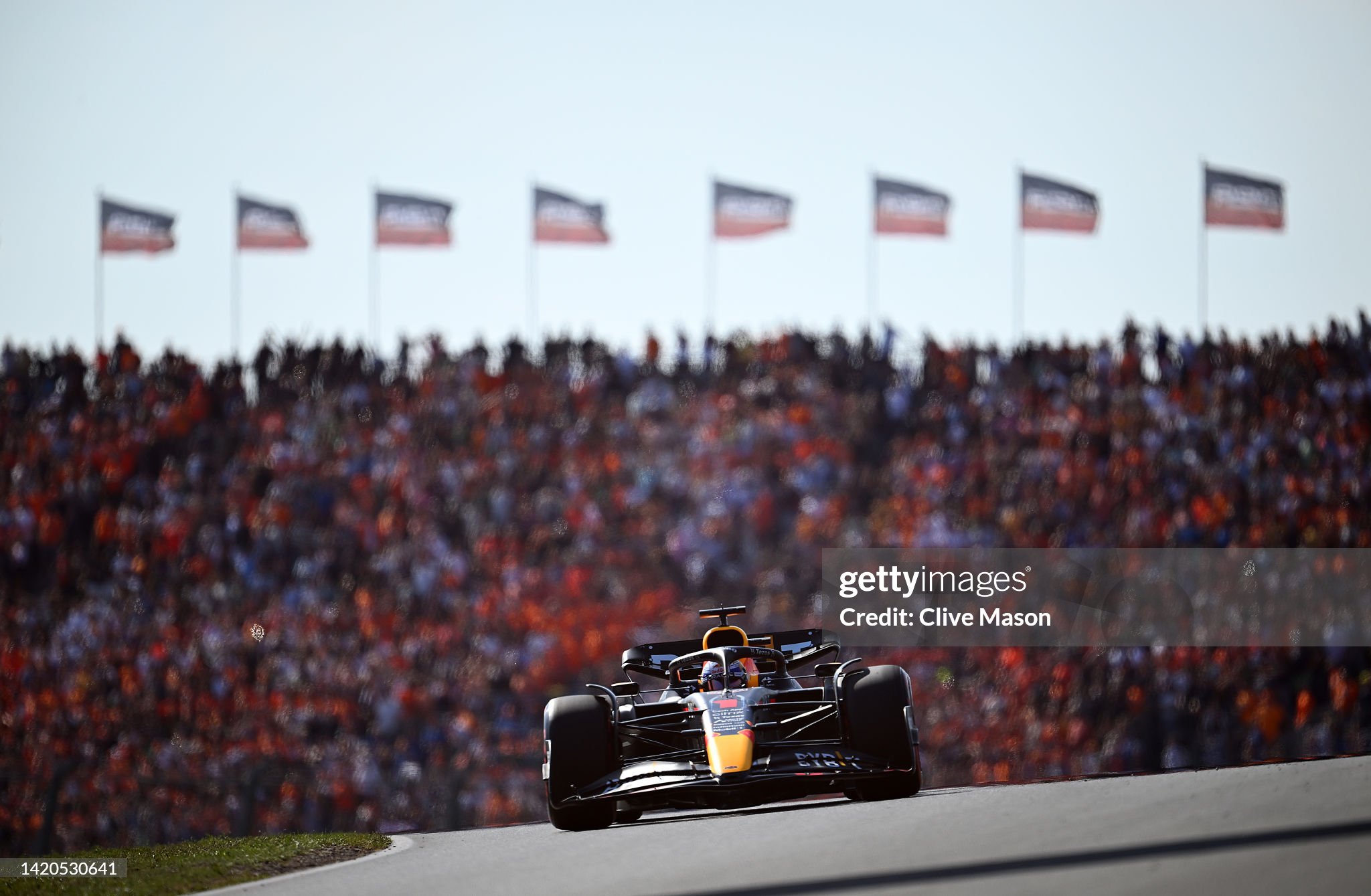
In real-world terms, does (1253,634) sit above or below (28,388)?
below

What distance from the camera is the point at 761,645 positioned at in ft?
36.8

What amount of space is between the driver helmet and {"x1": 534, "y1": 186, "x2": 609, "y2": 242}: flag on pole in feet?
57.9

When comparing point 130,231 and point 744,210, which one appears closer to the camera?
point 744,210

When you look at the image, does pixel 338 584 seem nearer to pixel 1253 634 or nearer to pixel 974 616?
pixel 974 616

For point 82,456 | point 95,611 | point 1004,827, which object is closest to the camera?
point 1004,827

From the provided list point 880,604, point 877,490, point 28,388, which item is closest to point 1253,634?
point 880,604

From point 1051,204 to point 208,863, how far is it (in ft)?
67.0

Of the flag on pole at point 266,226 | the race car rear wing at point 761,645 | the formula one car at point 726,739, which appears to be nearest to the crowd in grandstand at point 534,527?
the flag on pole at point 266,226

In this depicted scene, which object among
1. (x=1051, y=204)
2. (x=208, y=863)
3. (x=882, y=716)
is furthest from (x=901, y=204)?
(x=208, y=863)

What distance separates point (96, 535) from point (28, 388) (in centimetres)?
398

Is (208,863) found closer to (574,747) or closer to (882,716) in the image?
(574,747)

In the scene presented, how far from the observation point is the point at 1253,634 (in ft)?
54.2

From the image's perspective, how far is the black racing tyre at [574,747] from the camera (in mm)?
9820

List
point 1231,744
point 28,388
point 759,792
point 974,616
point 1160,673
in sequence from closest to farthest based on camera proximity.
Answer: point 759,792
point 1231,744
point 1160,673
point 974,616
point 28,388
